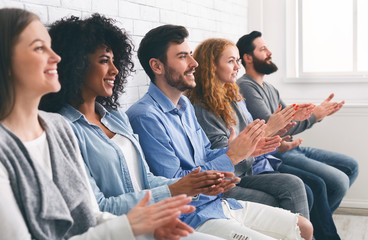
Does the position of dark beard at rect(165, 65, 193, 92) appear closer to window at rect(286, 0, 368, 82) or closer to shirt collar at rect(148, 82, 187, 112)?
shirt collar at rect(148, 82, 187, 112)

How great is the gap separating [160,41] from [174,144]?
0.51 meters

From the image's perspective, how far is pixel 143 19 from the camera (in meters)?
2.62

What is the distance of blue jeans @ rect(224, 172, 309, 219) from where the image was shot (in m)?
2.56

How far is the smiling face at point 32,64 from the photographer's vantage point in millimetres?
1255

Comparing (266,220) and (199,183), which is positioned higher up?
(199,183)

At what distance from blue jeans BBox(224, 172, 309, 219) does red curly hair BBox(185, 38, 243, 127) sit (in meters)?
0.37

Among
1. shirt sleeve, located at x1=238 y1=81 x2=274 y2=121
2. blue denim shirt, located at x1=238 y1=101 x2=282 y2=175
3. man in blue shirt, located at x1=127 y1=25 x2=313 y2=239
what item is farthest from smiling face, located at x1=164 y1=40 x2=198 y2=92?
shirt sleeve, located at x1=238 y1=81 x2=274 y2=121

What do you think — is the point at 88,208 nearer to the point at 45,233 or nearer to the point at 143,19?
the point at 45,233

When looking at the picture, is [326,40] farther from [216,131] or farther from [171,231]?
[171,231]

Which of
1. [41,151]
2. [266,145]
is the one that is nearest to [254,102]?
[266,145]

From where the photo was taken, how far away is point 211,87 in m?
2.80

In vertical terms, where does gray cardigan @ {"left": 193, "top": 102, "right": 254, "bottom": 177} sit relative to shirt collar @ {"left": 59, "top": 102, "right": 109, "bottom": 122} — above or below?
below

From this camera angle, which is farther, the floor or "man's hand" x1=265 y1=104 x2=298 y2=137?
the floor

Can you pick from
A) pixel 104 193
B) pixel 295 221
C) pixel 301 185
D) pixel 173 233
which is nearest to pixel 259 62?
pixel 301 185
